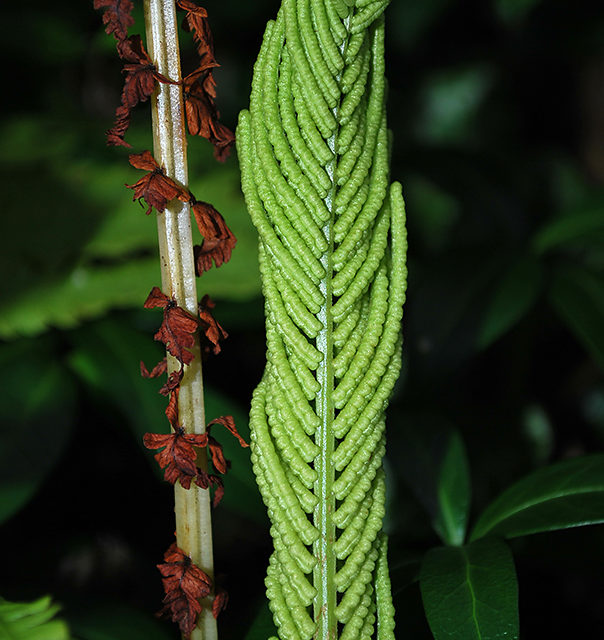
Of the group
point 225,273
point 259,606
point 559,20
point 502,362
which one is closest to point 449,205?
point 559,20

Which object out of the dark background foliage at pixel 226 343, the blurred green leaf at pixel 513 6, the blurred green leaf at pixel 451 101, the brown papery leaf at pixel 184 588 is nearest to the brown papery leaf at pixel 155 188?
the brown papery leaf at pixel 184 588

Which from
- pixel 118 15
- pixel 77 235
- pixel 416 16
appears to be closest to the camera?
pixel 118 15

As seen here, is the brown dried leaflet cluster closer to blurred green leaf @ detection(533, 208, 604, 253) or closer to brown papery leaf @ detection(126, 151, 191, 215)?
brown papery leaf @ detection(126, 151, 191, 215)

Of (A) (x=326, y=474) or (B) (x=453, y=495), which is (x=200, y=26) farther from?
(B) (x=453, y=495)

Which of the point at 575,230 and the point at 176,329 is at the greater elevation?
the point at 575,230

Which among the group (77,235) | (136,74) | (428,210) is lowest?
(136,74)

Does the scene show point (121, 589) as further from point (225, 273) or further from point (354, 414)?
point (354, 414)

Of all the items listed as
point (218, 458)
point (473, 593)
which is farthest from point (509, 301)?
point (218, 458)
